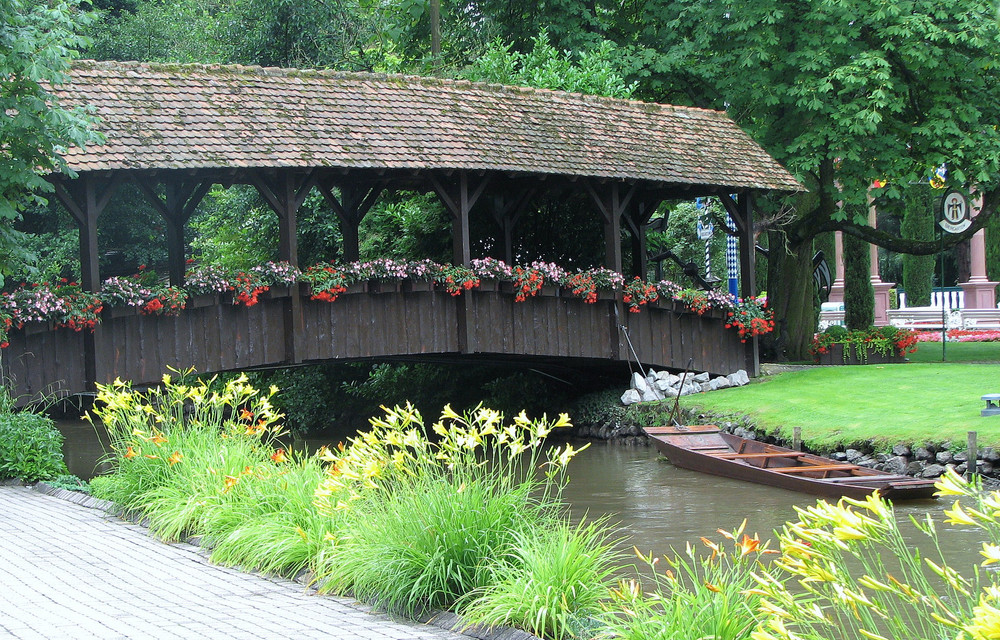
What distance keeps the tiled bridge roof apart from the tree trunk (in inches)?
133

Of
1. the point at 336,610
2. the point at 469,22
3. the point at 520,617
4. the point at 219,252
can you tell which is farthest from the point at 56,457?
the point at 469,22

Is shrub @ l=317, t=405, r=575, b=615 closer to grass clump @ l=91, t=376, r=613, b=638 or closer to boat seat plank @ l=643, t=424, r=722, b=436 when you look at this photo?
grass clump @ l=91, t=376, r=613, b=638

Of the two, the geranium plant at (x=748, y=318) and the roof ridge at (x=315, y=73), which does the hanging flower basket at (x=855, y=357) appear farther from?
the roof ridge at (x=315, y=73)

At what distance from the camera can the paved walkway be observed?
232 inches

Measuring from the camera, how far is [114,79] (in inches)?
581

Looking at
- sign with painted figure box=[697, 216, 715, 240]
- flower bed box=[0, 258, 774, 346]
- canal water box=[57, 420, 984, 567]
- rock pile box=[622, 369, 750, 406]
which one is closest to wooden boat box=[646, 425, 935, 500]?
canal water box=[57, 420, 984, 567]

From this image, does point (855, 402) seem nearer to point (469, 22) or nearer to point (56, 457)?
point (56, 457)

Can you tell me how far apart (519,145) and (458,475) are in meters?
11.1

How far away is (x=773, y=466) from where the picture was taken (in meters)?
14.6

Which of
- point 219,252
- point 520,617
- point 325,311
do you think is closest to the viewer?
point 520,617

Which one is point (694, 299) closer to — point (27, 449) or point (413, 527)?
point (27, 449)

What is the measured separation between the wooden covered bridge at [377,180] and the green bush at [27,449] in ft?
4.89

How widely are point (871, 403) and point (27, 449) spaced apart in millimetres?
11524

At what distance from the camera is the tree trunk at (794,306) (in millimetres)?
23375
